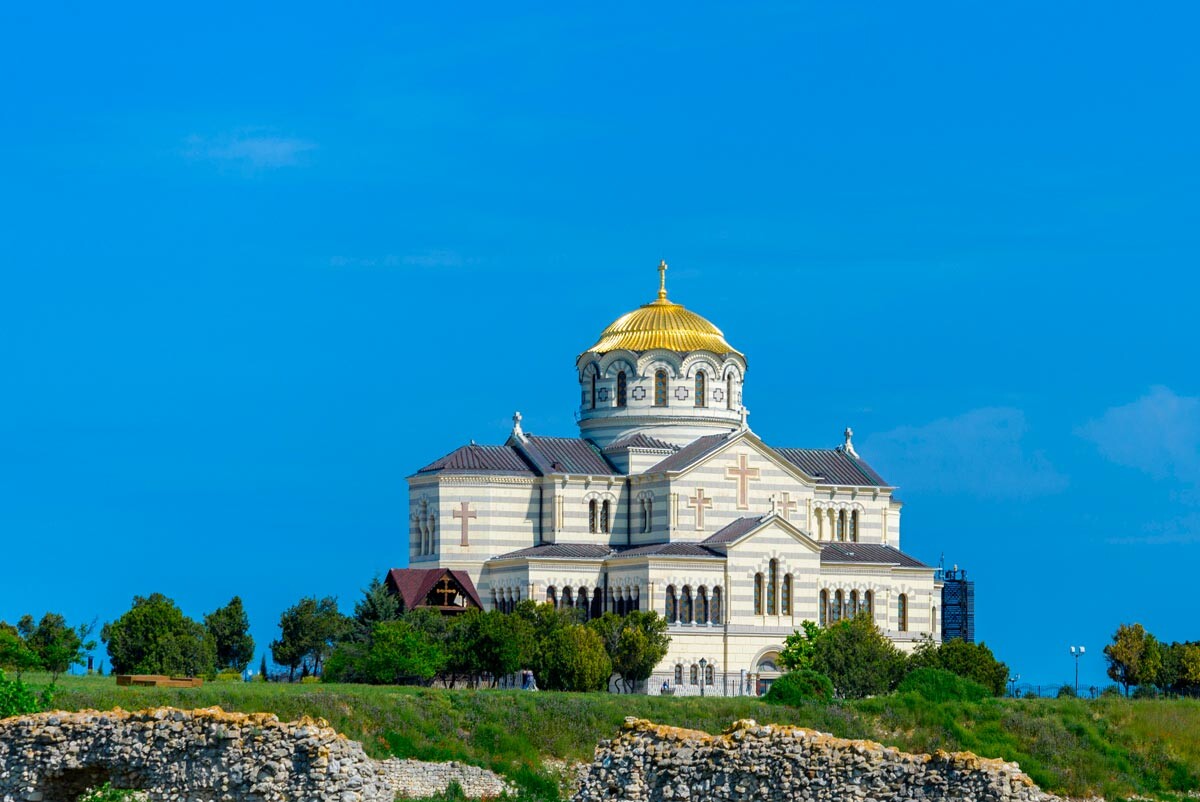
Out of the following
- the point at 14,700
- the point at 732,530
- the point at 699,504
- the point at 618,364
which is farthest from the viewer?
the point at 618,364

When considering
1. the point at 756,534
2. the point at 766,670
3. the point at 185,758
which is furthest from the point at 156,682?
the point at 756,534

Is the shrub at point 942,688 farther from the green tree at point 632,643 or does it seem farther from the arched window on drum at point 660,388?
the arched window on drum at point 660,388

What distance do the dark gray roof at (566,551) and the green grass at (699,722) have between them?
2270 cm

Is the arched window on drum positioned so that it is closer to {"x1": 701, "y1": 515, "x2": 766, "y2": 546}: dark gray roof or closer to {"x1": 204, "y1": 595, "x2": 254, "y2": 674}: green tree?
{"x1": 701, "y1": 515, "x2": 766, "y2": 546}: dark gray roof

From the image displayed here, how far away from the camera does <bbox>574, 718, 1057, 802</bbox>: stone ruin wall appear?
2597 centimetres

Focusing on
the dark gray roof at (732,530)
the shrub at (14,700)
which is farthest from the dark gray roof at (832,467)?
the shrub at (14,700)

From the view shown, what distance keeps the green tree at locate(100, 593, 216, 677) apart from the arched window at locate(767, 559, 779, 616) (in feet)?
66.7

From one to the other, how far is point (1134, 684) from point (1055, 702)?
3054 cm

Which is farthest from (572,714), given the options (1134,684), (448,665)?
(1134,684)

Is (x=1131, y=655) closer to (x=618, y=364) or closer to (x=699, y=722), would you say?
(x=618, y=364)

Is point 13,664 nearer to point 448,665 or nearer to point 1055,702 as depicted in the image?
point 448,665

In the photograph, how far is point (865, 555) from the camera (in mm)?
79562

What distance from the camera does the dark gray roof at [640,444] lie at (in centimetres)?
7906

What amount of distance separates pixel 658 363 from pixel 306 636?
18.3m
